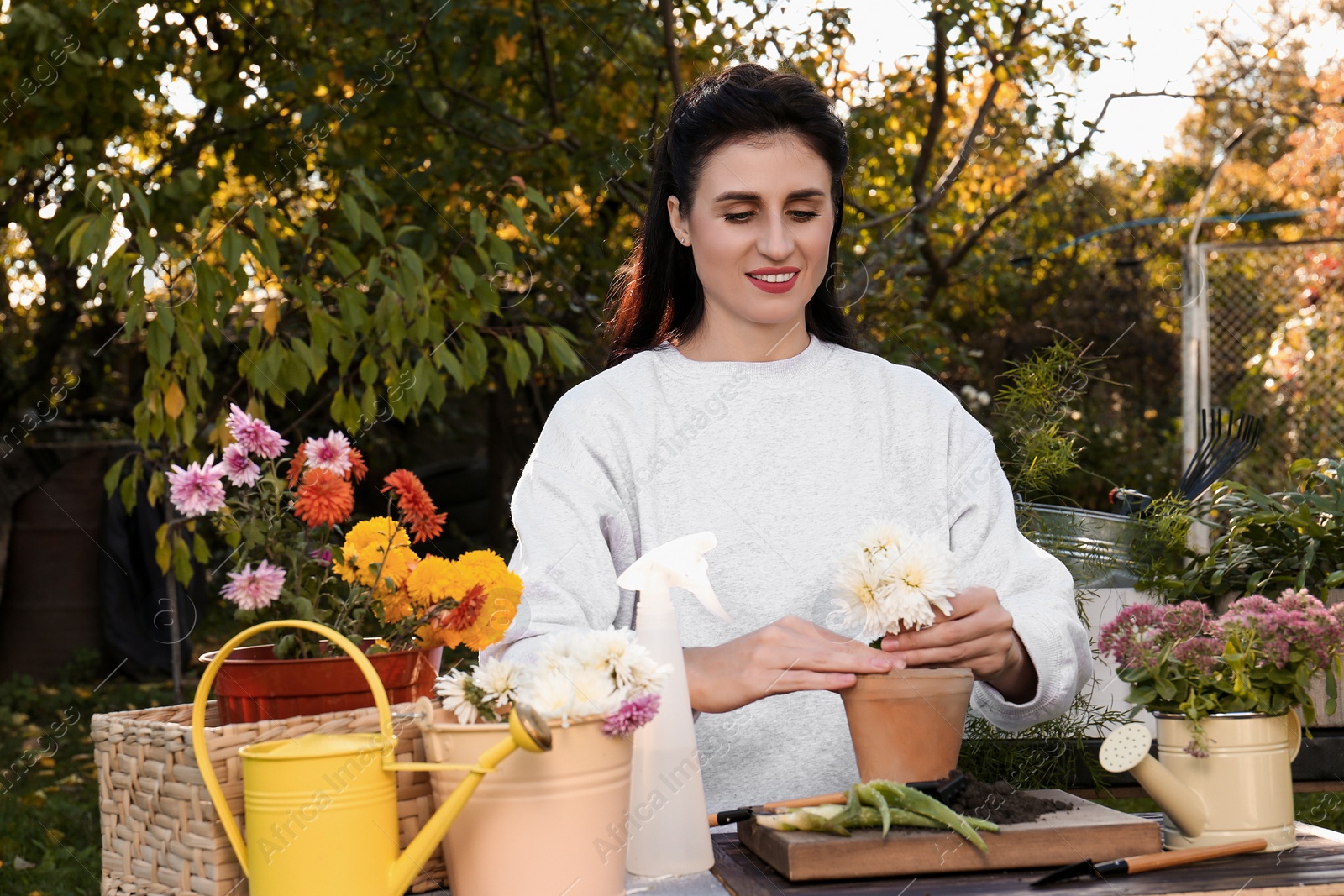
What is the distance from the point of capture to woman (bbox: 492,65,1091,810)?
183cm

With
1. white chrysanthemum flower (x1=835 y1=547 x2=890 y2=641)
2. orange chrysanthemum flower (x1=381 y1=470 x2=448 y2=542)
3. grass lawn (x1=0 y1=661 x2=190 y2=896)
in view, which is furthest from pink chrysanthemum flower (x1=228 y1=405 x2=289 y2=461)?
grass lawn (x1=0 y1=661 x2=190 y2=896)

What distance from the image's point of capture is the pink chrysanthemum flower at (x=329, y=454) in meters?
1.51

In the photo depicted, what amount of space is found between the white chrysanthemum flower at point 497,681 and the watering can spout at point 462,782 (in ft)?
0.19

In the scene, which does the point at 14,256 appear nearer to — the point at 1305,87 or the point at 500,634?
the point at 500,634

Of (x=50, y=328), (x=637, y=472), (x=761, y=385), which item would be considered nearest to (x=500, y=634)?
(x=637, y=472)

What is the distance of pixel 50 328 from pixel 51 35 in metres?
3.20

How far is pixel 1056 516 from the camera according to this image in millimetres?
2527

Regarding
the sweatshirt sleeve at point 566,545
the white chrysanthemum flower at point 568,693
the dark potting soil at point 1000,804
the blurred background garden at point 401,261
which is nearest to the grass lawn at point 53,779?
the blurred background garden at point 401,261

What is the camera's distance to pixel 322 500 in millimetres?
1440

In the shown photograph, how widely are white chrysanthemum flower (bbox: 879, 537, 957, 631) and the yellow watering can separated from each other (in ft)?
1.53

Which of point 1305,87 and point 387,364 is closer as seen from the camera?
point 387,364

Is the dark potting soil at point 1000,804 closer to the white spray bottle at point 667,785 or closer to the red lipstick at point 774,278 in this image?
the white spray bottle at point 667,785

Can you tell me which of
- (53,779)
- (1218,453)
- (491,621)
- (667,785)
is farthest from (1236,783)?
(53,779)

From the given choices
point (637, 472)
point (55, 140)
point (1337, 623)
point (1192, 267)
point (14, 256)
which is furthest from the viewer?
point (14, 256)
